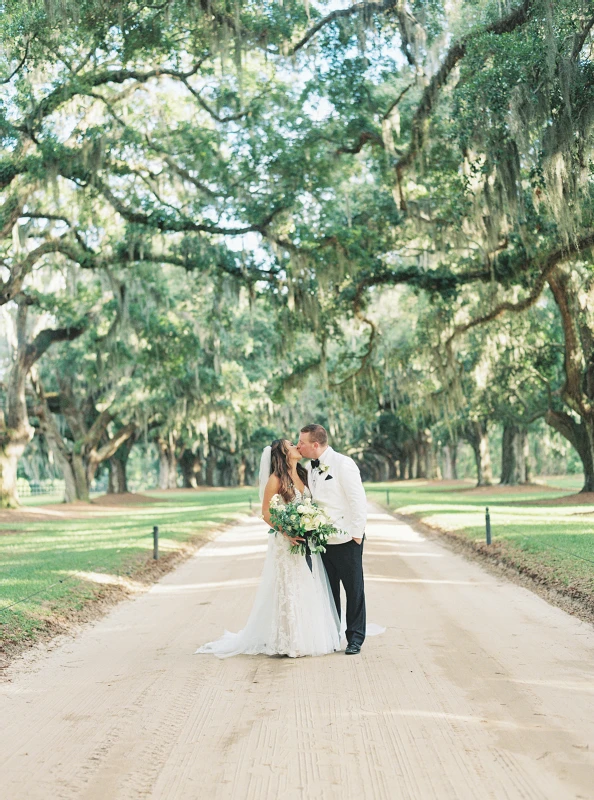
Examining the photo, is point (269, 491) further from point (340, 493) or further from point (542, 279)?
A: point (542, 279)

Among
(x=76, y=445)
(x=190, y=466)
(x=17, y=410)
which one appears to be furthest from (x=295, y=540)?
(x=190, y=466)

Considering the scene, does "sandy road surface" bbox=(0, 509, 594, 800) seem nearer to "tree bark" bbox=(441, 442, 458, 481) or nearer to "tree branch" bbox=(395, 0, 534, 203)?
"tree branch" bbox=(395, 0, 534, 203)

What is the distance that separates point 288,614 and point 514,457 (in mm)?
38530

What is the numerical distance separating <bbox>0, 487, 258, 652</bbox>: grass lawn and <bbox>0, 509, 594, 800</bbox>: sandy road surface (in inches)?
24.0

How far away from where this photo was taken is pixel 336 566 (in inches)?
289

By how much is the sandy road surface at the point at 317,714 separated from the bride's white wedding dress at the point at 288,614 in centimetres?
23

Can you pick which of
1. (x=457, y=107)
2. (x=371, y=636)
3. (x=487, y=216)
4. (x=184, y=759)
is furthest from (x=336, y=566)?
(x=487, y=216)

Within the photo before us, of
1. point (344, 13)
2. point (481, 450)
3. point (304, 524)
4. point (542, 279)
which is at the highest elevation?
point (344, 13)

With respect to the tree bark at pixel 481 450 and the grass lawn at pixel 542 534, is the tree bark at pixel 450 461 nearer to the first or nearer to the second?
the tree bark at pixel 481 450

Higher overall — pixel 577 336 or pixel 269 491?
pixel 577 336


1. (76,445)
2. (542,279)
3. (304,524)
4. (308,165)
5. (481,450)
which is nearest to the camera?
(304,524)

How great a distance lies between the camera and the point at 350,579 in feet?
23.7

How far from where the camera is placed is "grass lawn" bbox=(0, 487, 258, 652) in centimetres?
881

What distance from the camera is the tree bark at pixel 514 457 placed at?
4300 cm
